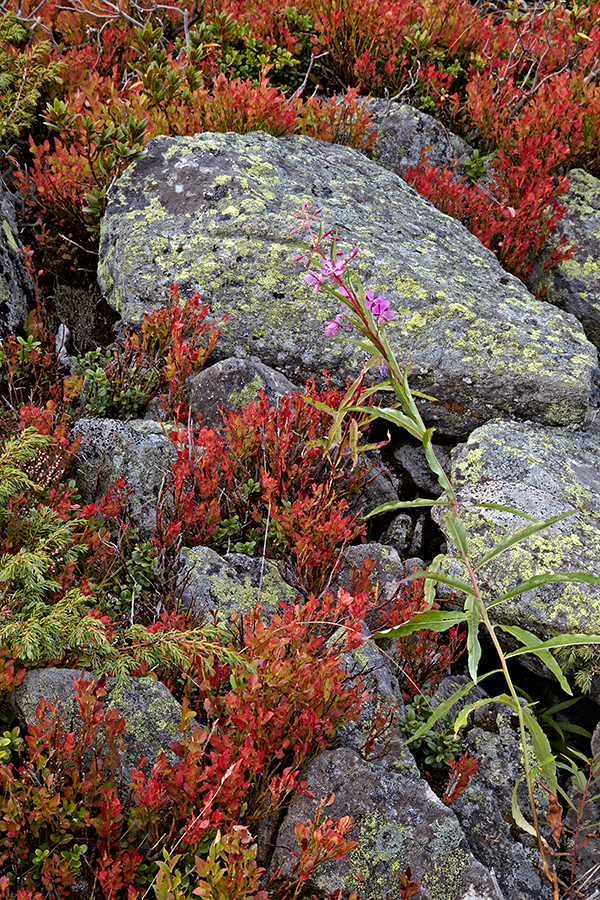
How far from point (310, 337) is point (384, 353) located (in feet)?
6.04

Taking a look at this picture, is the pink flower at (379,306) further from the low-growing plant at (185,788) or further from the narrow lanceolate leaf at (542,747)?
the narrow lanceolate leaf at (542,747)

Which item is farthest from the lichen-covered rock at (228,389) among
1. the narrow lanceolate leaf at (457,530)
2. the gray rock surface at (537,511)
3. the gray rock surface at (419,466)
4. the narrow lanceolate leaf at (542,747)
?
the narrow lanceolate leaf at (542,747)

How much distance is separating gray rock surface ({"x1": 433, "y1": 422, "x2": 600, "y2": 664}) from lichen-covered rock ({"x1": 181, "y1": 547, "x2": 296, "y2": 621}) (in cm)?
90

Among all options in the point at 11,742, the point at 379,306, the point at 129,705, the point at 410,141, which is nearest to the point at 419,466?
the point at 379,306

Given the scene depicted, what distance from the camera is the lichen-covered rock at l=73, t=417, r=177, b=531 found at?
306 cm

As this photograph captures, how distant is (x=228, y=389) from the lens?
11.3 feet

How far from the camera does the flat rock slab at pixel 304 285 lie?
3662 mm

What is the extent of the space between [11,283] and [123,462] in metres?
1.65

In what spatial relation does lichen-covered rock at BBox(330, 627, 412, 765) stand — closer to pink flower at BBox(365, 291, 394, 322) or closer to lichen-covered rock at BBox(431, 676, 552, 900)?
lichen-covered rock at BBox(431, 676, 552, 900)

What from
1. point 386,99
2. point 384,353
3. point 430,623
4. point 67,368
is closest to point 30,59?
point 67,368

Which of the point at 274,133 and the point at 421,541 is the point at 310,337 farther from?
the point at 274,133

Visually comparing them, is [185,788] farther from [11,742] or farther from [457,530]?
[457,530]

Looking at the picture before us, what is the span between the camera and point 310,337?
149 inches

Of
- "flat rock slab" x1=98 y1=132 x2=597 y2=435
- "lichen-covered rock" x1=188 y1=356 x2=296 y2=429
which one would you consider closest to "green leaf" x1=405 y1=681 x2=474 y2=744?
"lichen-covered rock" x1=188 y1=356 x2=296 y2=429
